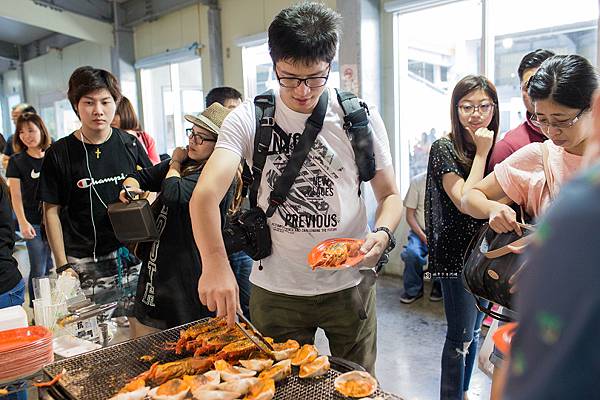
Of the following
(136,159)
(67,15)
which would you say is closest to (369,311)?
(136,159)

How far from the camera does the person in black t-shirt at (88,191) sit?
2.47m

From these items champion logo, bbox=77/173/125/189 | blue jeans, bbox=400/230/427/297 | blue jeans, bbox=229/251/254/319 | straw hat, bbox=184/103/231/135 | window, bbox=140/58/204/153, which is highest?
window, bbox=140/58/204/153

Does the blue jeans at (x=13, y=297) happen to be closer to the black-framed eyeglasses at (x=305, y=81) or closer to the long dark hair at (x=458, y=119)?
the black-framed eyeglasses at (x=305, y=81)

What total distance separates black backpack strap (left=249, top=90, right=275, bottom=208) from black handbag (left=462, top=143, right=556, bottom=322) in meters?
0.80

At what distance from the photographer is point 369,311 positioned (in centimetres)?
176

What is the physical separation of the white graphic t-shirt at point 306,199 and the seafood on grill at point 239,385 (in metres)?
0.42

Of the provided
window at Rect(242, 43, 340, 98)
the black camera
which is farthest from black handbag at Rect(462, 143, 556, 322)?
window at Rect(242, 43, 340, 98)

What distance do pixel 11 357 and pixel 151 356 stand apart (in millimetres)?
402

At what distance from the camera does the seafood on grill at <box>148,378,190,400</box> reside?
48.4 inches

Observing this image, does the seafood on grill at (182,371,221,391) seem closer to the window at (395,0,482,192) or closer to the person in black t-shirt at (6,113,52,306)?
the person in black t-shirt at (6,113,52,306)

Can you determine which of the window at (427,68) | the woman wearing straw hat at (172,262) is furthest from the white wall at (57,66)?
the woman wearing straw hat at (172,262)

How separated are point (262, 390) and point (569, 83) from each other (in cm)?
132

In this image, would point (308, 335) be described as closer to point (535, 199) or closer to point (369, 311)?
point (369, 311)

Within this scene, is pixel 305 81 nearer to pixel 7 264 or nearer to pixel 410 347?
pixel 7 264
